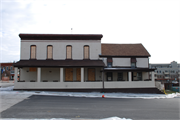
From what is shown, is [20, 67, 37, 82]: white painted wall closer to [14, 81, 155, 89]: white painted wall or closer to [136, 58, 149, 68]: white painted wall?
[14, 81, 155, 89]: white painted wall

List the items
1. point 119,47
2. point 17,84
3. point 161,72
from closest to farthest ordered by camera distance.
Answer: point 17,84 < point 119,47 < point 161,72

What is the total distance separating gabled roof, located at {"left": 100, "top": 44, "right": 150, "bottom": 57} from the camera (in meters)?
22.7

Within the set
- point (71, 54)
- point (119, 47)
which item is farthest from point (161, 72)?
point (71, 54)

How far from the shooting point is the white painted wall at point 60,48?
21.8 metres

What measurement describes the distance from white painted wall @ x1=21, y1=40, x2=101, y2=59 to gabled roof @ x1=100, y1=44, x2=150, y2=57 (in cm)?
149

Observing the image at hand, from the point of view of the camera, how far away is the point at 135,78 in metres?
22.8

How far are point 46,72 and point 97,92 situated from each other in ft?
25.3

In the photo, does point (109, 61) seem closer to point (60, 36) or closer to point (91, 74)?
point (91, 74)

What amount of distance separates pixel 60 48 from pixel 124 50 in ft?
31.1

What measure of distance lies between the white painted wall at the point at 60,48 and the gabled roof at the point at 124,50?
1491mm

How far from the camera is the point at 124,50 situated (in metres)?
23.8

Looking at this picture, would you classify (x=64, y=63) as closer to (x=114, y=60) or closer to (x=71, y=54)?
(x=71, y=54)

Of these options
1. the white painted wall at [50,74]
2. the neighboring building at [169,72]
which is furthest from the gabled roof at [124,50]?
the neighboring building at [169,72]

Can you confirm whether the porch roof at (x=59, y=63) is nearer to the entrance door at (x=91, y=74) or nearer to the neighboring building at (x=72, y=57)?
the neighboring building at (x=72, y=57)
